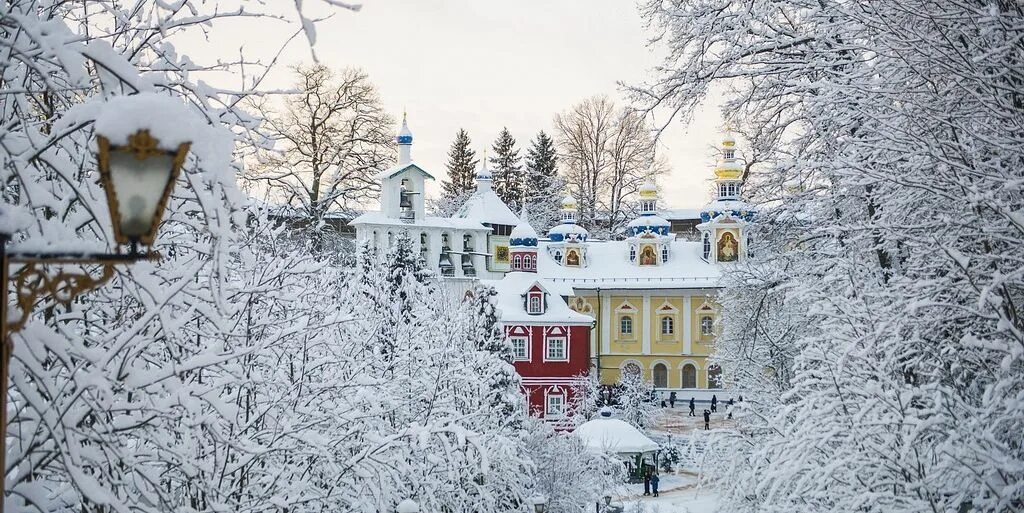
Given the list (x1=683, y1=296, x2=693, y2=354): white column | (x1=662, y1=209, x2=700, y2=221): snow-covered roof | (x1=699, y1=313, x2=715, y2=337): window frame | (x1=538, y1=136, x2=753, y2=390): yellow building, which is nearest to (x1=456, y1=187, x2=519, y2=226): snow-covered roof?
(x1=538, y1=136, x2=753, y2=390): yellow building

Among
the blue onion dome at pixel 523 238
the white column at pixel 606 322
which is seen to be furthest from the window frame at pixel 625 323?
the blue onion dome at pixel 523 238

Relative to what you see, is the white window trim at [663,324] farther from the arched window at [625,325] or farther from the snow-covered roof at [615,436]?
the snow-covered roof at [615,436]

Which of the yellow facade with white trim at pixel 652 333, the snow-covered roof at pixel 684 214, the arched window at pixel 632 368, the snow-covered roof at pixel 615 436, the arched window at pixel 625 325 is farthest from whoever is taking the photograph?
the snow-covered roof at pixel 684 214

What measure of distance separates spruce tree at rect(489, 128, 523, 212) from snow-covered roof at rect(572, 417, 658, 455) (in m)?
40.1

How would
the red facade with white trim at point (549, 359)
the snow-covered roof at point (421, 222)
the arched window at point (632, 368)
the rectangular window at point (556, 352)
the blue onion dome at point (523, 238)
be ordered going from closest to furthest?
the red facade with white trim at point (549, 359) < the rectangular window at point (556, 352) < the snow-covered roof at point (421, 222) < the blue onion dome at point (523, 238) < the arched window at point (632, 368)

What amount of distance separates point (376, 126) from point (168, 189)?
2944 cm

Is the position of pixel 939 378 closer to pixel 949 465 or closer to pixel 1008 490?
pixel 949 465

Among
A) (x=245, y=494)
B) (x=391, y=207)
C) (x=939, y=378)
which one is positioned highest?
(x=391, y=207)

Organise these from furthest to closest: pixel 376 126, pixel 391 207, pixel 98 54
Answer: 1. pixel 391 207
2. pixel 376 126
3. pixel 98 54

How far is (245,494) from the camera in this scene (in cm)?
734

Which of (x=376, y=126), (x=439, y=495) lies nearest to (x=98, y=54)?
(x=439, y=495)

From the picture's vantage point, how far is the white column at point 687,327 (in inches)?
1962

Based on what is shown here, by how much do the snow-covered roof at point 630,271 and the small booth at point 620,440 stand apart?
20032 mm

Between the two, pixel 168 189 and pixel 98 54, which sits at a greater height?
pixel 98 54
